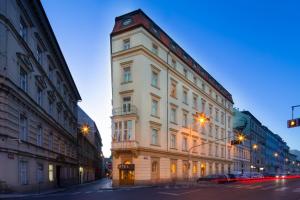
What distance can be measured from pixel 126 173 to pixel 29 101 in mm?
19020

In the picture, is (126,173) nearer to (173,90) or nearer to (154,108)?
(154,108)

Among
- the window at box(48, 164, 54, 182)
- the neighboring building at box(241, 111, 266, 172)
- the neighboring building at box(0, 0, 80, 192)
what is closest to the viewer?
the neighboring building at box(0, 0, 80, 192)

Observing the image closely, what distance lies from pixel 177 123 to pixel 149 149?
9701mm

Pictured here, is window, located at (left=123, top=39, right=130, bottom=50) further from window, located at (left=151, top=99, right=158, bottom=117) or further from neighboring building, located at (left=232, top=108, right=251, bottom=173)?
neighboring building, located at (left=232, top=108, right=251, bottom=173)

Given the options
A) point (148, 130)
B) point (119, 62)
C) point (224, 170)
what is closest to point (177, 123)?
point (148, 130)

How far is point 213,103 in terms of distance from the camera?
7081 centimetres

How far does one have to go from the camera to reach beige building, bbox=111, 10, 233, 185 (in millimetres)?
44375

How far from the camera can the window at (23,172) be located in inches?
1075

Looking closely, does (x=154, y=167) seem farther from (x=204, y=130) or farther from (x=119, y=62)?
(x=204, y=130)

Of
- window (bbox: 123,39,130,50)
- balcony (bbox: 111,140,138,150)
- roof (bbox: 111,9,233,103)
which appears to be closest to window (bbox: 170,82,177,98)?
roof (bbox: 111,9,233,103)

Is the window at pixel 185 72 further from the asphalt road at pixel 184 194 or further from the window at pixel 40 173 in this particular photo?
the window at pixel 40 173

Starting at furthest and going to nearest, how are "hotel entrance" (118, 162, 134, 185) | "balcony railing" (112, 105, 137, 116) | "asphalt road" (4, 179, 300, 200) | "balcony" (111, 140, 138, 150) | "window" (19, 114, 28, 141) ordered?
"balcony railing" (112, 105, 137, 116)
"hotel entrance" (118, 162, 134, 185)
"balcony" (111, 140, 138, 150)
"window" (19, 114, 28, 141)
"asphalt road" (4, 179, 300, 200)

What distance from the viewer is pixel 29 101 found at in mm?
29375

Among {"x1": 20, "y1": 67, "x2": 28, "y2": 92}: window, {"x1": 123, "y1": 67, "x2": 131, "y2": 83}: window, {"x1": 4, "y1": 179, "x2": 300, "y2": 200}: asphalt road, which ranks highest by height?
{"x1": 123, "y1": 67, "x2": 131, "y2": 83}: window
